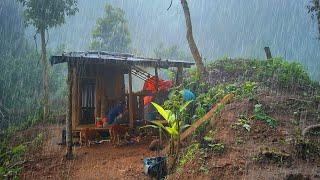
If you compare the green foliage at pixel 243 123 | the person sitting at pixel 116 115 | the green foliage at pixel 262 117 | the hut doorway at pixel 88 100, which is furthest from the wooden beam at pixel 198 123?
the hut doorway at pixel 88 100

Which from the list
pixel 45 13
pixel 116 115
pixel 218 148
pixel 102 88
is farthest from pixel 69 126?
pixel 45 13

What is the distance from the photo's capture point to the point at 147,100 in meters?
15.0

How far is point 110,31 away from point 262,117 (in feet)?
95.4

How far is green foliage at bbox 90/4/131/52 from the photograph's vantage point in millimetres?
35438

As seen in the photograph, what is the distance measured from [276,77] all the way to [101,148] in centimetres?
804

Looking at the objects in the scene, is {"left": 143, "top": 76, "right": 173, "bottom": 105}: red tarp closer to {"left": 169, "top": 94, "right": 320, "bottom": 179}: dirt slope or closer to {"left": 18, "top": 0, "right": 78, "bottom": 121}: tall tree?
{"left": 169, "top": 94, "right": 320, "bottom": 179}: dirt slope

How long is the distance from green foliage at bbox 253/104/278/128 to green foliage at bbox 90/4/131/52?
28.1 metres

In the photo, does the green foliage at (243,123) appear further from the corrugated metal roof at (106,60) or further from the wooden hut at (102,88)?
the corrugated metal roof at (106,60)

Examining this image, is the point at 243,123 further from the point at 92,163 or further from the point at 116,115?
the point at 116,115

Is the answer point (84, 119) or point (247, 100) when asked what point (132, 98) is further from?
point (247, 100)

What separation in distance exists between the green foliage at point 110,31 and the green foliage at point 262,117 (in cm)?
2806

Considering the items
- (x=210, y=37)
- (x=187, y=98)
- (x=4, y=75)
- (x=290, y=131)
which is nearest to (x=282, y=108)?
(x=290, y=131)

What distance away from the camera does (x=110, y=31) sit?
118 feet

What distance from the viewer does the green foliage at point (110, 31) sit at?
35438mm
